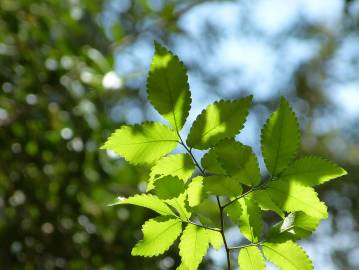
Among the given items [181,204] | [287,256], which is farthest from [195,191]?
[287,256]

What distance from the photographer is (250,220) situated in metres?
0.59

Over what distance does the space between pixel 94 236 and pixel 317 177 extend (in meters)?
1.51

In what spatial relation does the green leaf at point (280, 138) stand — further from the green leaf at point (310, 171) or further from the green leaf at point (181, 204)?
the green leaf at point (181, 204)

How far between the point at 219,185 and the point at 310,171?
0.11m

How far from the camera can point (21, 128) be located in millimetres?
1839

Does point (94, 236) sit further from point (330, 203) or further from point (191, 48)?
point (330, 203)

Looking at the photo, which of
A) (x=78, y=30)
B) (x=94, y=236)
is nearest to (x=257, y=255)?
(x=94, y=236)

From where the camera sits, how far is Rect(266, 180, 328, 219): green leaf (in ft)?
1.80

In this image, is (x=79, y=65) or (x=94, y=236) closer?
(x=94, y=236)

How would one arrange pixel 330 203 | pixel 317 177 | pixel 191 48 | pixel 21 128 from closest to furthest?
pixel 317 177
pixel 21 128
pixel 191 48
pixel 330 203

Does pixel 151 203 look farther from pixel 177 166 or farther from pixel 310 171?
pixel 310 171

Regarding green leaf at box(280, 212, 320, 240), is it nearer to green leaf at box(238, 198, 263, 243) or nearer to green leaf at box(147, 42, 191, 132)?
green leaf at box(238, 198, 263, 243)

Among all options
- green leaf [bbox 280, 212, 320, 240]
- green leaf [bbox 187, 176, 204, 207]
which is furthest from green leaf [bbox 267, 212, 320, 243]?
green leaf [bbox 187, 176, 204, 207]

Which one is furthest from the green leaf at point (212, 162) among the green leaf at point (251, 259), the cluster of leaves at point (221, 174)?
the green leaf at point (251, 259)
